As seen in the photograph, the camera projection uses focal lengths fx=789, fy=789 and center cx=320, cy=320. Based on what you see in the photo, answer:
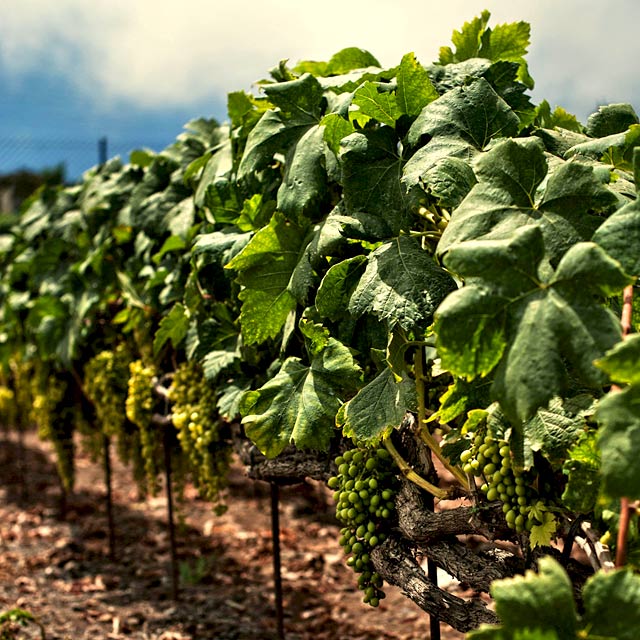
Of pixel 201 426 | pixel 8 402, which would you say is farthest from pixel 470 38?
pixel 8 402

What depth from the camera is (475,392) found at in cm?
147

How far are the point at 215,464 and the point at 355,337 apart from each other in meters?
1.33

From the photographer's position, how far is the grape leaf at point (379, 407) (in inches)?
61.4

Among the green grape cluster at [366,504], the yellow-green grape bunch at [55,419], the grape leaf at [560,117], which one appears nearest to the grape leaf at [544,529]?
the green grape cluster at [366,504]

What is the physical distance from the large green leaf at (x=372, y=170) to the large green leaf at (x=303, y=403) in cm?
31

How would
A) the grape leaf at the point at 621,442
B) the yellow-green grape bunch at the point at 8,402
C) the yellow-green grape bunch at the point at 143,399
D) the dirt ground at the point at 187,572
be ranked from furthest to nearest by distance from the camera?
the yellow-green grape bunch at the point at 8,402, the dirt ground at the point at 187,572, the yellow-green grape bunch at the point at 143,399, the grape leaf at the point at 621,442

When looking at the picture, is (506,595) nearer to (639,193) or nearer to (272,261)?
(639,193)

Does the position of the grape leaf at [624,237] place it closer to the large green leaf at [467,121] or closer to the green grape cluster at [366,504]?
the large green leaf at [467,121]

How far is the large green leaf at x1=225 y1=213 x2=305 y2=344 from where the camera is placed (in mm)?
1893

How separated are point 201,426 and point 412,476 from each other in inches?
45.9

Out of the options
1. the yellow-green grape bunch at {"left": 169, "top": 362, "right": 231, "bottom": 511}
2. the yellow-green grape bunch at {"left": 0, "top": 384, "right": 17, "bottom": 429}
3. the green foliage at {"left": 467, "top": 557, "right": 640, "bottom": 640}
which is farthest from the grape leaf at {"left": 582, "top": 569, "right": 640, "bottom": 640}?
the yellow-green grape bunch at {"left": 0, "top": 384, "right": 17, "bottom": 429}

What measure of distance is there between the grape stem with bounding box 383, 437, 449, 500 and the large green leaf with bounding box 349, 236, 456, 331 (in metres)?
0.38

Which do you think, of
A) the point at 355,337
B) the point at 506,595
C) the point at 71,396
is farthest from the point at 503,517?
the point at 71,396

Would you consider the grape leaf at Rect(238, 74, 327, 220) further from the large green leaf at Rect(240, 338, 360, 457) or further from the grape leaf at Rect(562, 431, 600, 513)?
the grape leaf at Rect(562, 431, 600, 513)
